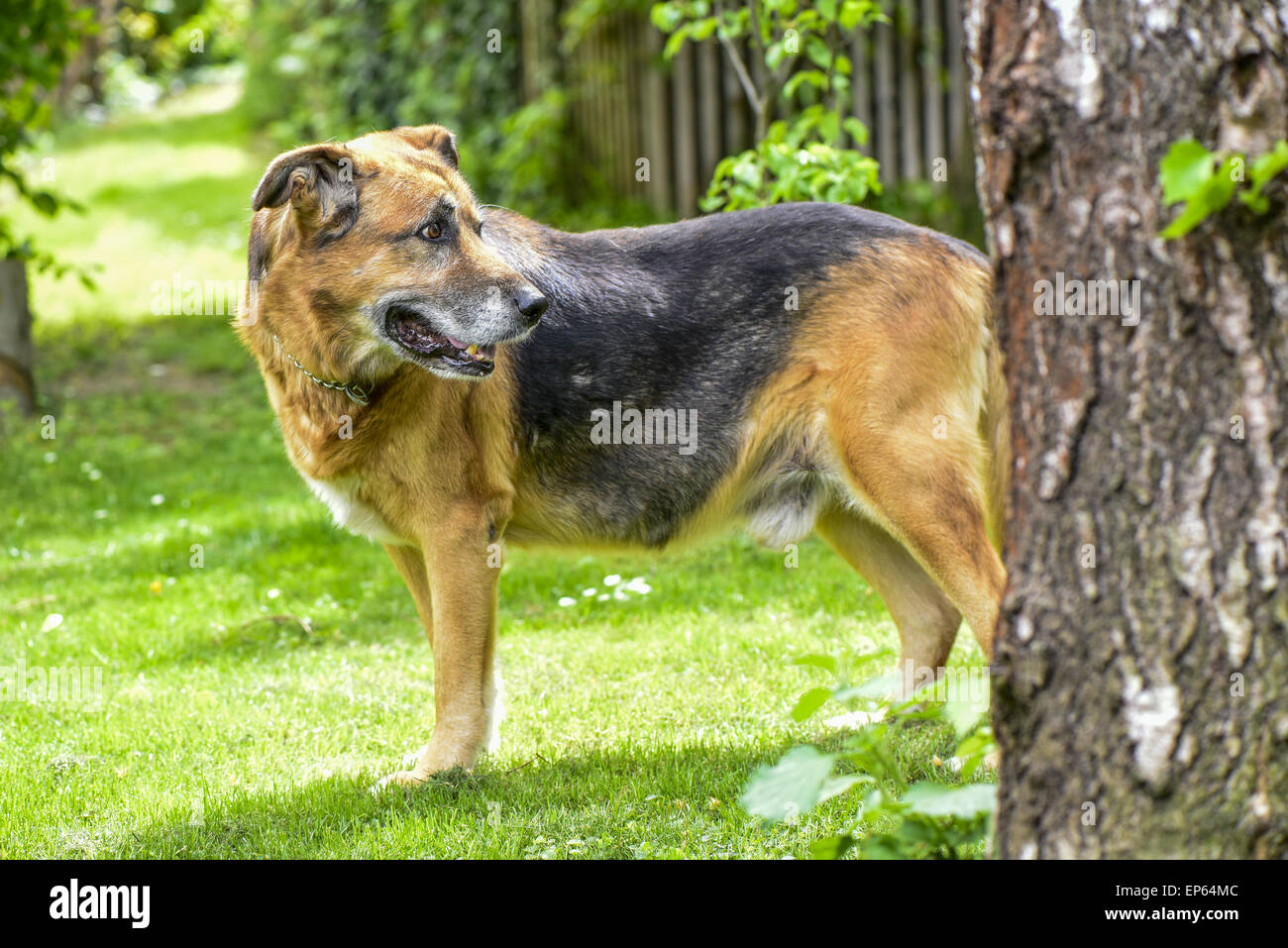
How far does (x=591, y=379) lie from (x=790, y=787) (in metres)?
2.23

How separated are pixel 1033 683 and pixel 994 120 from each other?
1.07m

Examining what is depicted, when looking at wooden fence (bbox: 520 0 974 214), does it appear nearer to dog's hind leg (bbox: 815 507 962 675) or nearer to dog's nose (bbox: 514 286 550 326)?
dog's hind leg (bbox: 815 507 962 675)

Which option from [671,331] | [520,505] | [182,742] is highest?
[671,331]

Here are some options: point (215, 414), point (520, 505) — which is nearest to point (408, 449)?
point (520, 505)

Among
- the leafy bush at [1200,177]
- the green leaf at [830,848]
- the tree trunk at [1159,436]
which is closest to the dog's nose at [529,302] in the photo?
the tree trunk at [1159,436]

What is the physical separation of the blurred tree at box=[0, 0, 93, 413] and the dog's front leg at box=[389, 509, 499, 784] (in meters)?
5.73

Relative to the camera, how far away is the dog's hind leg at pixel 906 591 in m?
4.66

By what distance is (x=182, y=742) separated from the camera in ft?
14.9

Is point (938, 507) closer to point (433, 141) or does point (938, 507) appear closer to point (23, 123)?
point (433, 141)

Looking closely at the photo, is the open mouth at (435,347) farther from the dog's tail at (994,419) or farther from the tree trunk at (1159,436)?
the tree trunk at (1159,436)

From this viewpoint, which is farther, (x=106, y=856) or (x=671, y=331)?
(x=671, y=331)

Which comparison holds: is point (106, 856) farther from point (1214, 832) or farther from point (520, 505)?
point (1214, 832)

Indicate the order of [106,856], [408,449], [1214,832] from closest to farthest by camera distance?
[1214,832] < [106,856] < [408,449]
